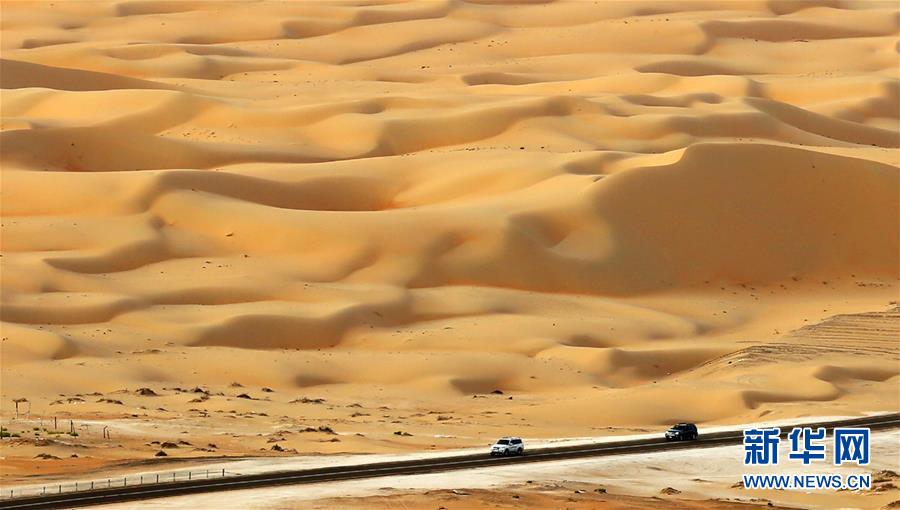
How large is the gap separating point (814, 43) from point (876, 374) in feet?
212

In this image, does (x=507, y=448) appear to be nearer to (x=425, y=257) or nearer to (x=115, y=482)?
(x=115, y=482)

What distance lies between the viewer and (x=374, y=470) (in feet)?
96.5

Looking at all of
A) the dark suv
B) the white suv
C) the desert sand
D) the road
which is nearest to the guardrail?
the road

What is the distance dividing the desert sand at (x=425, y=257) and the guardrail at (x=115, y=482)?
1203mm

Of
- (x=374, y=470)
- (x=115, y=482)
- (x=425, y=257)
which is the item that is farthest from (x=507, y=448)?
(x=425, y=257)

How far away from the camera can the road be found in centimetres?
2641

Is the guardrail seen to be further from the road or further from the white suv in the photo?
the white suv

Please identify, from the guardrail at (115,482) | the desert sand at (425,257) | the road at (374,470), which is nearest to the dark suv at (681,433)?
the road at (374,470)

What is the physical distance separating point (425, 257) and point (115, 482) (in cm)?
2438

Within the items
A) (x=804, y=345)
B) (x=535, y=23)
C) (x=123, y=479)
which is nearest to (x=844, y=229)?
(x=804, y=345)

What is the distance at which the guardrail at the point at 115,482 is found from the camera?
27016 mm

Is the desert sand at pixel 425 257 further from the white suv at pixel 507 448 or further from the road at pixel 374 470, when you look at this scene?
the white suv at pixel 507 448

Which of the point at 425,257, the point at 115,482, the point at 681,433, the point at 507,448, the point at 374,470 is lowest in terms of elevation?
the point at 115,482

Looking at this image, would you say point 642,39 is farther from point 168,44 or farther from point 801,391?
point 801,391
